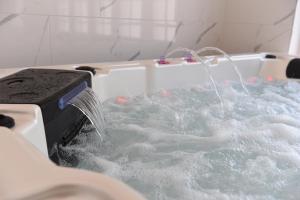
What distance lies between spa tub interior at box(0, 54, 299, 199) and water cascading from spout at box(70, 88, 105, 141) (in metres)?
0.19

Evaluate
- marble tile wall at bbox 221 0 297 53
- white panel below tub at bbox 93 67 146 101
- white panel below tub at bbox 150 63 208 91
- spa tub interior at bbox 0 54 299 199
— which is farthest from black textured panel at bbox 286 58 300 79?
white panel below tub at bbox 93 67 146 101

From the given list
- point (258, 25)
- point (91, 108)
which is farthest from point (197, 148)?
point (258, 25)

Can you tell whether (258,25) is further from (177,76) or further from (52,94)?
(52,94)

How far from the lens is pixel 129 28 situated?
1.95 m

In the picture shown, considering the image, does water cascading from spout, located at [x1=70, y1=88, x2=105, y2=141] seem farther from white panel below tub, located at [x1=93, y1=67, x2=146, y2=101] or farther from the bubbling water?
white panel below tub, located at [x1=93, y1=67, x2=146, y2=101]

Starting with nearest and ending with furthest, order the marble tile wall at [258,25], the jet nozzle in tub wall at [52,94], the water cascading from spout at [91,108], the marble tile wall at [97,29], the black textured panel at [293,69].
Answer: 1. the jet nozzle in tub wall at [52,94]
2. the water cascading from spout at [91,108]
3. the marble tile wall at [97,29]
4. the black textured panel at [293,69]
5. the marble tile wall at [258,25]

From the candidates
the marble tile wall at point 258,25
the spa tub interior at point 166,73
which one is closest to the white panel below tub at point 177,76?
the spa tub interior at point 166,73

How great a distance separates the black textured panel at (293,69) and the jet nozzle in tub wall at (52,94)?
4.43 ft

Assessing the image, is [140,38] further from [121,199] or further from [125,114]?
[121,199]

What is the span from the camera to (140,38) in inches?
79.6

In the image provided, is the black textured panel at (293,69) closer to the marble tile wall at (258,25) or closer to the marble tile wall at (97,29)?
the marble tile wall at (258,25)

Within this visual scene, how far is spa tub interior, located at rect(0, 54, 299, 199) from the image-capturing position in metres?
1.47

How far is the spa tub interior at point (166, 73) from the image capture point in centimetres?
147

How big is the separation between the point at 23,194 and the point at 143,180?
1.75 feet
